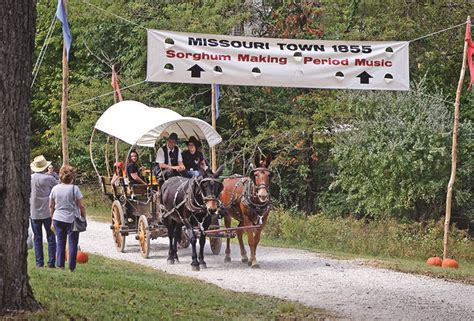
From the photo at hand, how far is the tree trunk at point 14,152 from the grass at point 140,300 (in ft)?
1.15

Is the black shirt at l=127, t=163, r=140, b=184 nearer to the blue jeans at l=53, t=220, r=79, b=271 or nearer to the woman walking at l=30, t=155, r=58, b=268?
the woman walking at l=30, t=155, r=58, b=268

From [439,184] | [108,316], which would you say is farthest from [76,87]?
[108,316]

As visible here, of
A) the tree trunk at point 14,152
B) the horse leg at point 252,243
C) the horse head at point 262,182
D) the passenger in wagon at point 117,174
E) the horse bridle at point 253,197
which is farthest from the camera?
the passenger in wagon at point 117,174

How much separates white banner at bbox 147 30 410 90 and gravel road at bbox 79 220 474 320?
3.67 m

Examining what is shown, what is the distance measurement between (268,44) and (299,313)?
762 cm

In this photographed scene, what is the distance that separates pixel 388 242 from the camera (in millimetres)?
23266

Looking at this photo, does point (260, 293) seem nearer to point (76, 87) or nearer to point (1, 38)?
point (1, 38)

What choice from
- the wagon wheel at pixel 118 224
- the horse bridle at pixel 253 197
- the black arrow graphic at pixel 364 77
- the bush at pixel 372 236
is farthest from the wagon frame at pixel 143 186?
the bush at pixel 372 236

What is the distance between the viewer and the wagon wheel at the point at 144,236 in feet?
61.5

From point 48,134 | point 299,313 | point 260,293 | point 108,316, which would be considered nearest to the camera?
point 108,316

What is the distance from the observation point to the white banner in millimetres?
18047

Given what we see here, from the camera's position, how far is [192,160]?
1962 cm

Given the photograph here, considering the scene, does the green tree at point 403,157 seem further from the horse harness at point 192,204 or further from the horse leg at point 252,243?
the horse harness at point 192,204

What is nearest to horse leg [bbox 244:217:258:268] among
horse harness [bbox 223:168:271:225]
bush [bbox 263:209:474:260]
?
horse harness [bbox 223:168:271:225]
